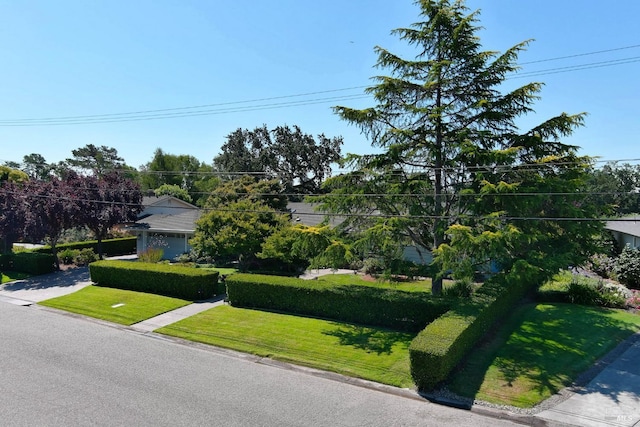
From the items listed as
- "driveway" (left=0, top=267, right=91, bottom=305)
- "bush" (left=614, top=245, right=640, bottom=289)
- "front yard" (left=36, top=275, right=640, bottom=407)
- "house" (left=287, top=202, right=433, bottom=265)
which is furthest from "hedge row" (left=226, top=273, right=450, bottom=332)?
"bush" (left=614, top=245, right=640, bottom=289)

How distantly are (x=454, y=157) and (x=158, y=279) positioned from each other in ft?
45.8

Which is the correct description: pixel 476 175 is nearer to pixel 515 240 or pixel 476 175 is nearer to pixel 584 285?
pixel 515 240

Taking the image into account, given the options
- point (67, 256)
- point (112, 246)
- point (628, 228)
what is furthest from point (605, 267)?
point (112, 246)

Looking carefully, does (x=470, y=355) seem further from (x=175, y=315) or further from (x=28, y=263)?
(x=28, y=263)

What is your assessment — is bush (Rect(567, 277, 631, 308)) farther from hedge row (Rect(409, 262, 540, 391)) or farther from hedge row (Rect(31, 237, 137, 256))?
hedge row (Rect(31, 237, 137, 256))

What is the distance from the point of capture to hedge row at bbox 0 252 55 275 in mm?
24219

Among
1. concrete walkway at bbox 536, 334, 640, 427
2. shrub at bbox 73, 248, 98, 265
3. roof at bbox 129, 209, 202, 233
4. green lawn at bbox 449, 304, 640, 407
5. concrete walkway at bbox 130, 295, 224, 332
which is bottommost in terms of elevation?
concrete walkway at bbox 536, 334, 640, 427

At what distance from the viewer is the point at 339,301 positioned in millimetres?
14383

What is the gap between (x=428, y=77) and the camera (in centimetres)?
1316

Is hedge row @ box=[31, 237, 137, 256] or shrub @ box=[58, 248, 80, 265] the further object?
hedge row @ box=[31, 237, 137, 256]

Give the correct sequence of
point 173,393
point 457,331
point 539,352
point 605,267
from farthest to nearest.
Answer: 1. point 605,267
2. point 539,352
3. point 457,331
4. point 173,393

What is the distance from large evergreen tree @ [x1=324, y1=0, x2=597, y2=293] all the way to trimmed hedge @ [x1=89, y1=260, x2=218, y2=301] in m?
7.84

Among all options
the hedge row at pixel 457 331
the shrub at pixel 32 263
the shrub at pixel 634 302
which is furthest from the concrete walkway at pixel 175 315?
→ the shrub at pixel 634 302

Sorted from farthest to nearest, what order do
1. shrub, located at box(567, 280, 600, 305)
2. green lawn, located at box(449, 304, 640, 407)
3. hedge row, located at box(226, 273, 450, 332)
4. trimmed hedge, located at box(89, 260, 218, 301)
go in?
trimmed hedge, located at box(89, 260, 218, 301)
shrub, located at box(567, 280, 600, 305)
hedge row, located at box(226, 273, 450, 332)
green lawn, located at box(449, 304, 640, 407)
